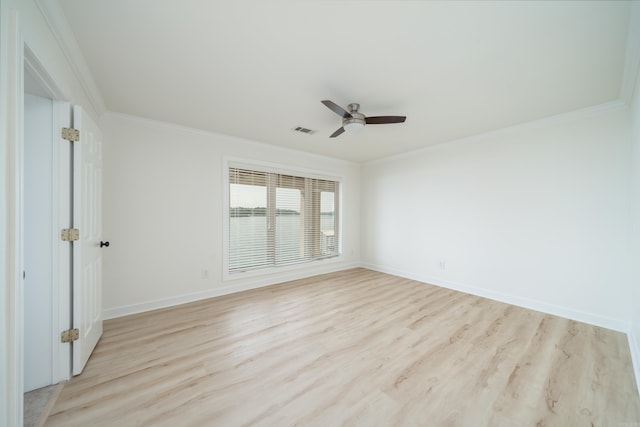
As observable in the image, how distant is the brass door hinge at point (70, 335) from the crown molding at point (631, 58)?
4.27 meters

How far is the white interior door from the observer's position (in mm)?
1834

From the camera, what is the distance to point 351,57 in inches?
74.1

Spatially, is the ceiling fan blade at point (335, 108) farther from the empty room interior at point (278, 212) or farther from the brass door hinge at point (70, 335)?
the brass door hinge at point (70, 335)

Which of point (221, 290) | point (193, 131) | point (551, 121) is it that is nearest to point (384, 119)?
point (551, 121)

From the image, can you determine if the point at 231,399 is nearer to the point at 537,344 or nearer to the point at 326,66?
the point at 326,66

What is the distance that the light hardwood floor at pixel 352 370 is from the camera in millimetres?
1515

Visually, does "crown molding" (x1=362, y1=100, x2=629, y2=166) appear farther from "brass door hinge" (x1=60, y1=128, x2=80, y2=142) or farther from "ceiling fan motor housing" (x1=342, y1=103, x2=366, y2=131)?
"brass door hinge" (x1=60, y1=128, x2=80, y2=142)

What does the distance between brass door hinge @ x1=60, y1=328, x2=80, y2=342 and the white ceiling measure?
2141mm

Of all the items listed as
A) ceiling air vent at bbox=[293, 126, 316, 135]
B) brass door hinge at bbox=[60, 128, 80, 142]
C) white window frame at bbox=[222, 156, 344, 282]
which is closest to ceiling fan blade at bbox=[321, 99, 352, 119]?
ceiling air vent at bbox=[293, 126, 316, 135]

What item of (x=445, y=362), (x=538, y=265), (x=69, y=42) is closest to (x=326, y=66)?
(x=69, y=42)

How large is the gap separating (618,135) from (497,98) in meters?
1.47

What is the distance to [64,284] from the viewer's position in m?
1.76

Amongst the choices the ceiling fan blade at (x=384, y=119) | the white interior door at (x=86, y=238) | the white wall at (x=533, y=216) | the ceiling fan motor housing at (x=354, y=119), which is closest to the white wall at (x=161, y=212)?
the white interior door at (x=86, y=238)

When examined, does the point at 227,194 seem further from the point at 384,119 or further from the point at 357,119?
the point at 384,119
